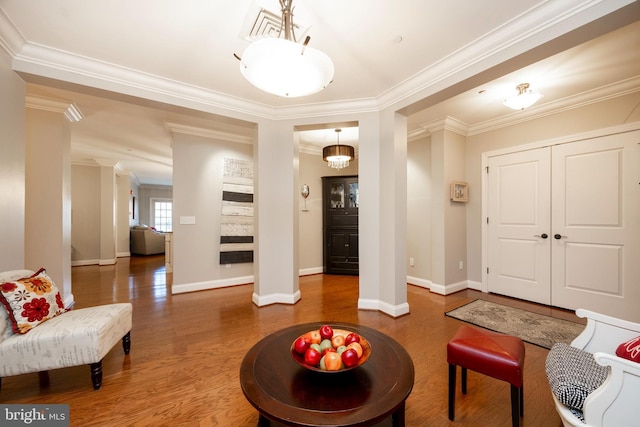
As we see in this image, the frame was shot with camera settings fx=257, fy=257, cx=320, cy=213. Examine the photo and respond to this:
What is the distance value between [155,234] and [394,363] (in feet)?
28.8

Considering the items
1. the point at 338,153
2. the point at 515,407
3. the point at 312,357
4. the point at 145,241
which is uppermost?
the point at 338,153

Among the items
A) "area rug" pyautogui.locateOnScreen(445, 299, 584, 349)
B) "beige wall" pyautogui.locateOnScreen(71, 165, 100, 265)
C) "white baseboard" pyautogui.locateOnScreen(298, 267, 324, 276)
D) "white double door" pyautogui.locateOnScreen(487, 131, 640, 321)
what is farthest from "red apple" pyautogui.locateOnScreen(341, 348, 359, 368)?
"beige wall" pyautogui.locateOnScreen(71, 165, 100, 265)

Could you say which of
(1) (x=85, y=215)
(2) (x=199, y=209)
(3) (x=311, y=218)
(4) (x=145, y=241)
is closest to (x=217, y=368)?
(2) (x=199, y=209)

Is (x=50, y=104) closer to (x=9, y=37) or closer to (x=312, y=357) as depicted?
(x=9, y=37)

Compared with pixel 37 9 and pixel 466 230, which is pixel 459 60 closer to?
pixel 466 230

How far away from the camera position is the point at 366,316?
306 centimetres

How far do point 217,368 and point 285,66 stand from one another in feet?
7.31

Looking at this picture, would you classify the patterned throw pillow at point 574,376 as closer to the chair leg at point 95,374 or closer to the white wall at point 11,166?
the chair leg at point 95,374

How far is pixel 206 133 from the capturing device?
165 inches

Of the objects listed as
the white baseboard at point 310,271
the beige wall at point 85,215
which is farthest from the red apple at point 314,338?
the beige wall at point 85,215

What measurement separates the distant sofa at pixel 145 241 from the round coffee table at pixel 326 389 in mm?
8024

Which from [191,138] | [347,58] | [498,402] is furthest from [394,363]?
[191,138]

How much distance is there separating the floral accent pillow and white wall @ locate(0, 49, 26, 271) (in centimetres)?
37

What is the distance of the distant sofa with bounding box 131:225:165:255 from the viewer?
7.81 meters
